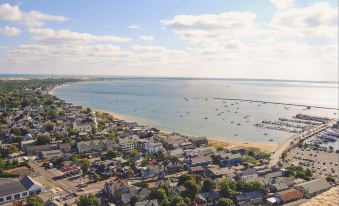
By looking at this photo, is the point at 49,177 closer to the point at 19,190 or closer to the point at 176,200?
the point at 19,190

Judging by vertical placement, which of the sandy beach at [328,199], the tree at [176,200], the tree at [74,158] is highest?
the sandy beach at [328,199]

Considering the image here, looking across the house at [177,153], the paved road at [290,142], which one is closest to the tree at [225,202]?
the paved road at [290,142]

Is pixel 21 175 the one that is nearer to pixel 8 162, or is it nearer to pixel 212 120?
pixel 8 162

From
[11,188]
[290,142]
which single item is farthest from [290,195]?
[290,142]

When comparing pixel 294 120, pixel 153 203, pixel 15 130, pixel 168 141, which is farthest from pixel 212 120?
pixel 153 203

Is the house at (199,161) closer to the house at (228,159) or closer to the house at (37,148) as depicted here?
the house at (228,159)

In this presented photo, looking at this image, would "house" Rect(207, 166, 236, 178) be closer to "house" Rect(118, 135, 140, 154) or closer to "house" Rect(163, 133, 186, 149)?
"house" Rect(163, 133, 186, 149)

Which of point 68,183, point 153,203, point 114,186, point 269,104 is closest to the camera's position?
point 153,203
